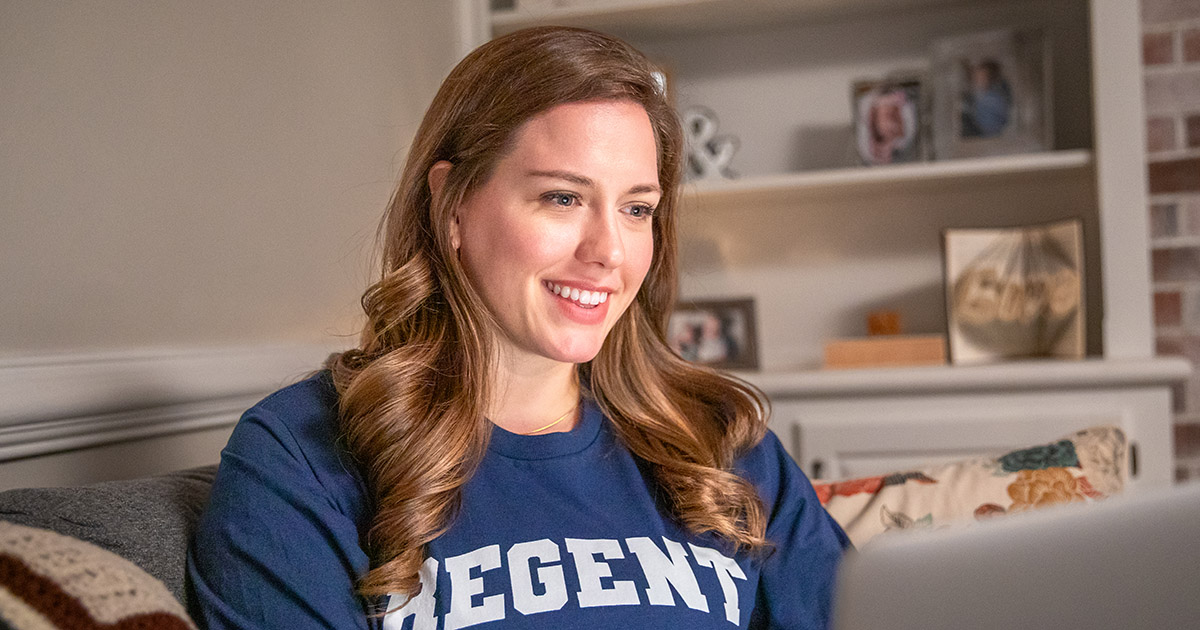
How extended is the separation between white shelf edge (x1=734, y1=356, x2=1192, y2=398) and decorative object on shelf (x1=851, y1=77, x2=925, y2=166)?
0.54 m

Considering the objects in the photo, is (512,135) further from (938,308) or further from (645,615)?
(938,308)

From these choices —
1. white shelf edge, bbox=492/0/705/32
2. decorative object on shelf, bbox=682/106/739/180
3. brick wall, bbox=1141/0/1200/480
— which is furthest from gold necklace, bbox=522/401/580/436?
brick wall, bbox=1141/0/1200/480

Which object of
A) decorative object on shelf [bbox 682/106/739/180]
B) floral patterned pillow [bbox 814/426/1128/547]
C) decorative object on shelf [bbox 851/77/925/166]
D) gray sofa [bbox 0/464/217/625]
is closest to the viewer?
gray sofa [bbox 0/464/217/625]

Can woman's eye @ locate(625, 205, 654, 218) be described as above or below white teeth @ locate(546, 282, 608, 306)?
above

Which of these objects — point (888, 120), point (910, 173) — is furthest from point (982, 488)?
point (888, 120)

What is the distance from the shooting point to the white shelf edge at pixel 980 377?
2.05 meters

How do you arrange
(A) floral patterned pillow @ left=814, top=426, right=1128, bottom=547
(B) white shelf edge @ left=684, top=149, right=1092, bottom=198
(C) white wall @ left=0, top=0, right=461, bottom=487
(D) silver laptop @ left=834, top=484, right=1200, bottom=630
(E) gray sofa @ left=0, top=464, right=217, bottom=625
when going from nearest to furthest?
(D) silver laptop @ left=834, top=484, right=1200, bottom=630 < (E) gray sofa @ left=0, top=464, right=217, bottom=625 < (C) white wall @ left=0, top=0, right=461, bottom=487 < (A) floral patterned pillow @ left=814, top=426, right=1128, bottom=547 < (B) white shelf edge @ left=684, top=149, right=1092, bottom=198

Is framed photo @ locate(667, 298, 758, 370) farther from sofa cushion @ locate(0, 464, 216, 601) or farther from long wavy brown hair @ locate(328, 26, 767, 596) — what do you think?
sofa cushion @ locate(0, 464, 216, 601)

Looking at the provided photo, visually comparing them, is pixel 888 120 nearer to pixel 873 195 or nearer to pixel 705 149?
pixel 873 195

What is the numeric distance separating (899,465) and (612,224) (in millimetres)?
1350

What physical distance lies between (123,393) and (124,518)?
33 cm

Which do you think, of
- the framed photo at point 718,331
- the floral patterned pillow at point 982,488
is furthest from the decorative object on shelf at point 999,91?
the floral patterned pillow at point 982,488

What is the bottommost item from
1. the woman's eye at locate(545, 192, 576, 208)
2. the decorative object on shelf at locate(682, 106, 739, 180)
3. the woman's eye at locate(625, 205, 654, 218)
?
the woman's eye at locate(625, 205, 654, 218)

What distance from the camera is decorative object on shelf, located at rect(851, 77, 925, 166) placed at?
2.33 metres
